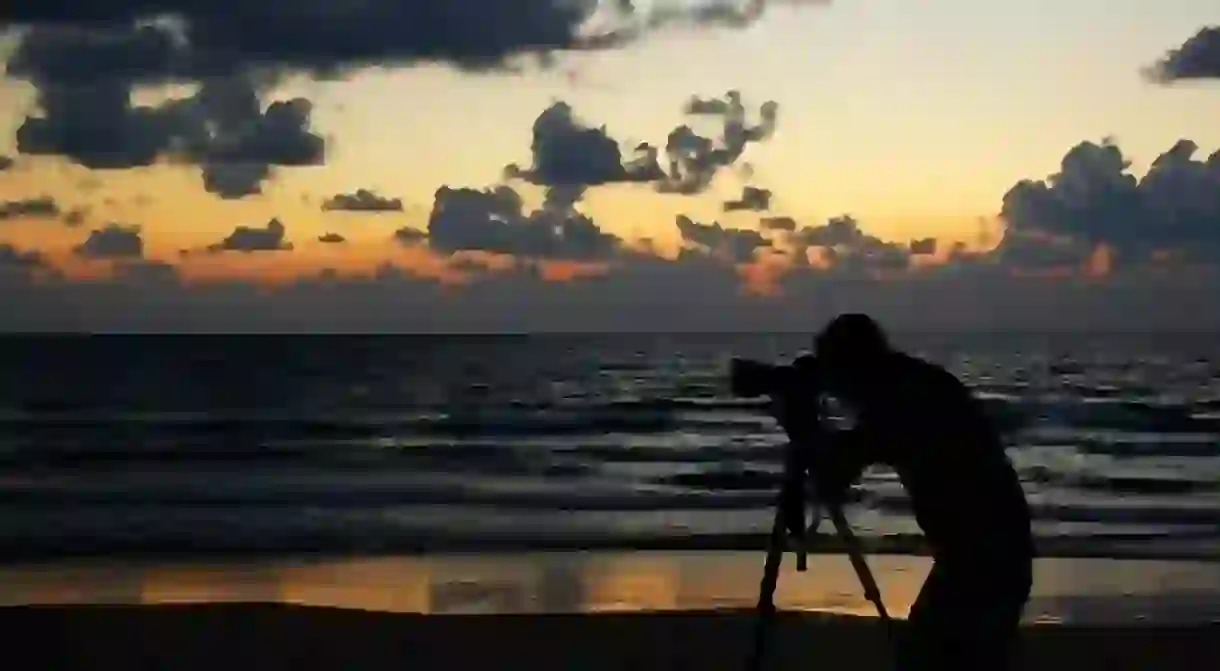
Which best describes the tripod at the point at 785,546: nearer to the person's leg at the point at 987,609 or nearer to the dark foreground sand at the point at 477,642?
the person's leg at the point at 987,609

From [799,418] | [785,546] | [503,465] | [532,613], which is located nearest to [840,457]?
[799,418]

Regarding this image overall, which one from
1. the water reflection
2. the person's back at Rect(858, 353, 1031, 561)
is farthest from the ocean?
the water reflection

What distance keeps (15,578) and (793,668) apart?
25.5ft

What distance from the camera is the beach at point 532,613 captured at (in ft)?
25.4

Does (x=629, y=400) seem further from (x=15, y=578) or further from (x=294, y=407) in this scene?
(x=15, y=578)

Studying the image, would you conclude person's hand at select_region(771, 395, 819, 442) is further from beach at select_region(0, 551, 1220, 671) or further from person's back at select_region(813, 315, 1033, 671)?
beach at select_region(0, 551, 1220, 671)

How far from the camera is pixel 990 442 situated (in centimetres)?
370

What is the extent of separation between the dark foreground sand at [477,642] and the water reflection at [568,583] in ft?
4.65

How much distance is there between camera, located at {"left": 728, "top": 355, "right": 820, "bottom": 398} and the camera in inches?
146

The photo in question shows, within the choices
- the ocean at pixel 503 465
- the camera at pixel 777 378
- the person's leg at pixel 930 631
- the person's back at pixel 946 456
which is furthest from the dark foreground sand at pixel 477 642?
the camera at pixel 777 378

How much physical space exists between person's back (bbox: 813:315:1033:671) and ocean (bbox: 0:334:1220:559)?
0.23 ft

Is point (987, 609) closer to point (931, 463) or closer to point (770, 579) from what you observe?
point (931, 463)

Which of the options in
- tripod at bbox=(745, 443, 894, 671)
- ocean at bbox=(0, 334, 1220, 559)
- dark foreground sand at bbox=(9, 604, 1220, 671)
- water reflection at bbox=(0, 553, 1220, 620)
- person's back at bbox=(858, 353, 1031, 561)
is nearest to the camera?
person's back at bbox=(858, 353, 1031, 561)

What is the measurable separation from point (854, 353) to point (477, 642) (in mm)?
5027
